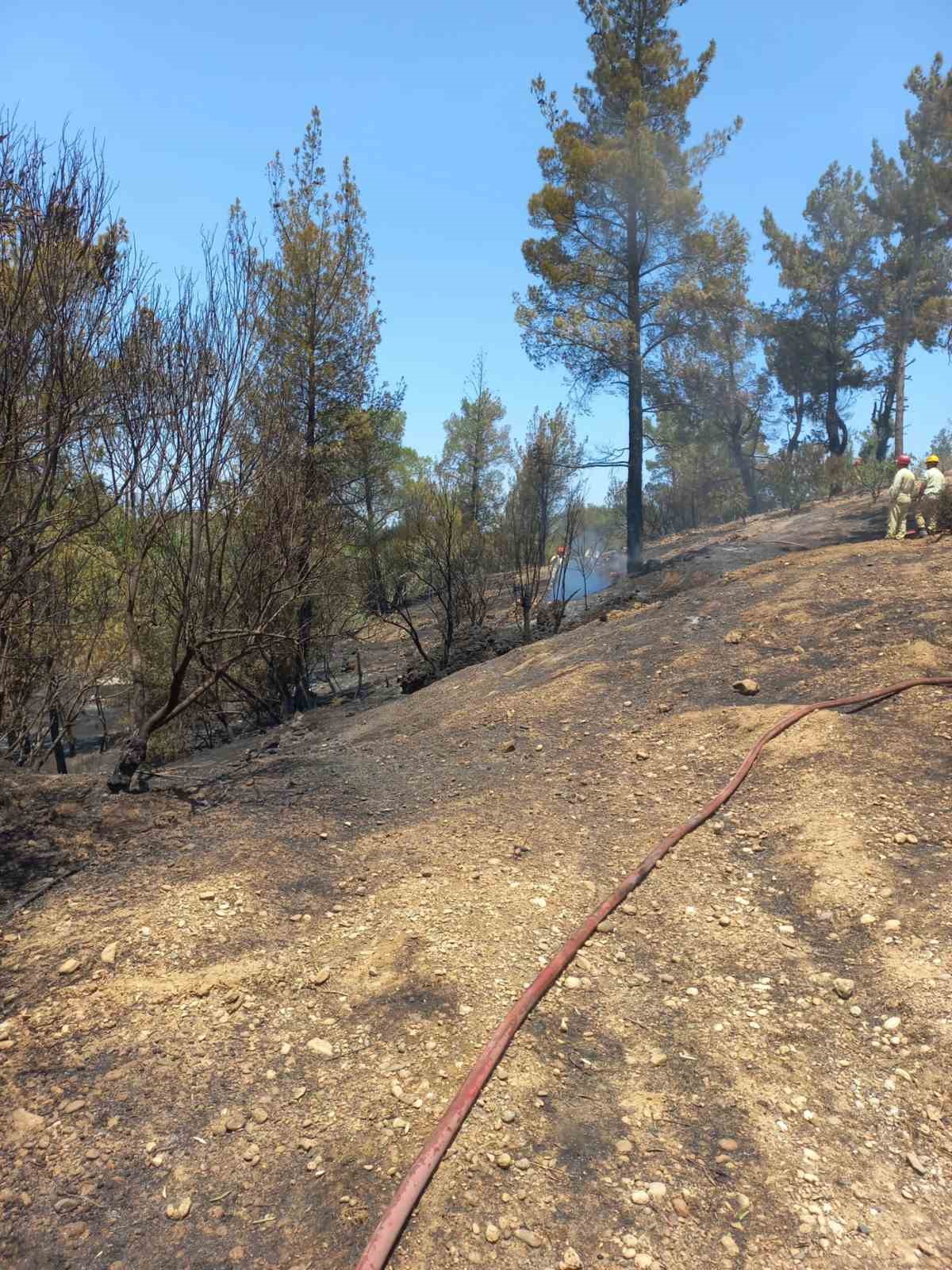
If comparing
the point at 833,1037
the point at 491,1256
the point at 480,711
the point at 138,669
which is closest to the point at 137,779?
the point at 138,669

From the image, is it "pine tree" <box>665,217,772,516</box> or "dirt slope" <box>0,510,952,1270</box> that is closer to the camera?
"dirt slope" <box>0,510,952,1270</box>

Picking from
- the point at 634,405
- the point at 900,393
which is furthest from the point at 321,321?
the point at 900,393

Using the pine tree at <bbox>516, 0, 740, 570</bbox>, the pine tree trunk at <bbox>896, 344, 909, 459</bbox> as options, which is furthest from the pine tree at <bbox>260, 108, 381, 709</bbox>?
the pine tree trunk at <bbox>896, 344, 909, 459</bbox>

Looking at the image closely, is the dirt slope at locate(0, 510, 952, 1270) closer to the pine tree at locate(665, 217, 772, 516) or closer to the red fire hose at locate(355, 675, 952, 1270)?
the red fire hose at locate(355, 675, 952, 1270)

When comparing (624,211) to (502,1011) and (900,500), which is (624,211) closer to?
(900,500)

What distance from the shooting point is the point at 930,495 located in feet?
32.0

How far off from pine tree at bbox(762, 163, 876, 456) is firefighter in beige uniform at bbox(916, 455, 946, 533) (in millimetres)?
12896

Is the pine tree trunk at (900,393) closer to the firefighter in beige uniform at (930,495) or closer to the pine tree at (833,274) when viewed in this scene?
the pine tree at (833,274)

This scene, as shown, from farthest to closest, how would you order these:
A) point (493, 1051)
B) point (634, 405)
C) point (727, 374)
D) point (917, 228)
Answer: point (727, 374), point (917, 228), point (634, 405), point (493, 1051)

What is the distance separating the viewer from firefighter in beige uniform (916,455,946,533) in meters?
9.59

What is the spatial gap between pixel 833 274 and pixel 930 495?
14944 mm

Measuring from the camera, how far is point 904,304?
62.7 ft

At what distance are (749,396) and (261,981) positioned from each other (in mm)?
26402

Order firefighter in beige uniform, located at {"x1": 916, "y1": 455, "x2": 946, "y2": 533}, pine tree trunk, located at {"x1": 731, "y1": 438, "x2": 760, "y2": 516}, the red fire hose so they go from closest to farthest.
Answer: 1. the red fire hose
2. firefighter in beige uniform, located at {"x1": 916, "y1": 455, "x2": 946, "y2": 533}
3. pine tree trunk, located at {"x1": 731, "y1": 438, "x2": 760, "y2": 516}
